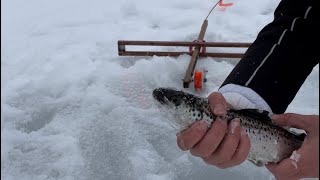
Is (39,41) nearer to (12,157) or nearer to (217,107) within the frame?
(12,157)

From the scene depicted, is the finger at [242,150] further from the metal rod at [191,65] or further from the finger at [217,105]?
the metal rod at [191,65]

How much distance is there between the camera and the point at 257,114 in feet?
6.25

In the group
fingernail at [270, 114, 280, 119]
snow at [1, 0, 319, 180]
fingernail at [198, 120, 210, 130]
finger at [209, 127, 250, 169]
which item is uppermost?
fingernail at [198, 120, 210, 130]

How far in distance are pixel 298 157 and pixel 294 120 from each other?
0.19m

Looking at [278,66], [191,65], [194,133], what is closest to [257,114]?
[278,66]

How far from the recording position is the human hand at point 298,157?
158cm

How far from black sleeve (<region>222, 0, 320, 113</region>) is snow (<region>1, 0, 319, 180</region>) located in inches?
33.0

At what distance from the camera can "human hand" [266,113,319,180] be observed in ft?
5.19

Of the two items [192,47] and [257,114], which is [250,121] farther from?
[192,47]

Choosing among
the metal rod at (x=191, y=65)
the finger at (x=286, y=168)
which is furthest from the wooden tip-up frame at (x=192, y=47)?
the finger at (x=286, y=168)

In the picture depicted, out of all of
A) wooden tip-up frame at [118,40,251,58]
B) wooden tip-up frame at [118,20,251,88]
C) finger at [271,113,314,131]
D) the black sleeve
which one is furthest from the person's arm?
wooden tip-up frame at [118,40,251,58]

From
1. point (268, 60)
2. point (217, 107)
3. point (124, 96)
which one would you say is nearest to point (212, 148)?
point (217, 107)

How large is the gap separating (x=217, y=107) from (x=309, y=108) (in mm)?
1820

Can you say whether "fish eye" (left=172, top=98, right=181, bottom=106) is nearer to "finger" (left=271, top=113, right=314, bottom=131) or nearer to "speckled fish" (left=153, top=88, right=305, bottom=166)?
"speckled fish" (left=153, top=88, right=305, bottom=166)
